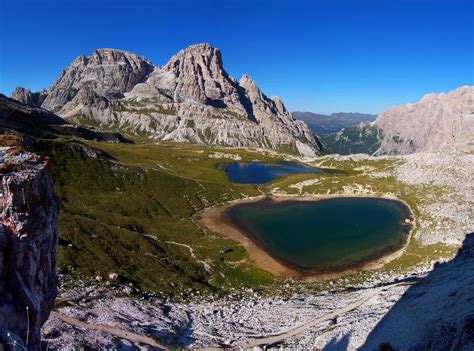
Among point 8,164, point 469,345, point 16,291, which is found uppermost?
point 8,164

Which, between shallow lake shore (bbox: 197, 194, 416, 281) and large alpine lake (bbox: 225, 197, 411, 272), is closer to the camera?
shallow lake shore (bbox: 197, 194, 416, 281)

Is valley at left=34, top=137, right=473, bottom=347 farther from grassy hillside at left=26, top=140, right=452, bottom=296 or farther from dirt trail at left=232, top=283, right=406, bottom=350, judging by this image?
dirt trail at left=232, top=283, right=406, bottom=350

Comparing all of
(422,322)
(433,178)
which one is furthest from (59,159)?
(433,178)

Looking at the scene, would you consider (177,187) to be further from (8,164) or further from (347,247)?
(8,164)


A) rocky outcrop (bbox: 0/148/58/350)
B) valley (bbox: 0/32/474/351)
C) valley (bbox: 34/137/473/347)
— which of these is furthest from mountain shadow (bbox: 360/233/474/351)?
rocky outcrop (bbox: 0/148/58/350)

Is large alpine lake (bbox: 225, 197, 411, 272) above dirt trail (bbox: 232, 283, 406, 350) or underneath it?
above

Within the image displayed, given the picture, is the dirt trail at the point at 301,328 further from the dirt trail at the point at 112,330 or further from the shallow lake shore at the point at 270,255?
the shallow lake shore at the point at 270,255
